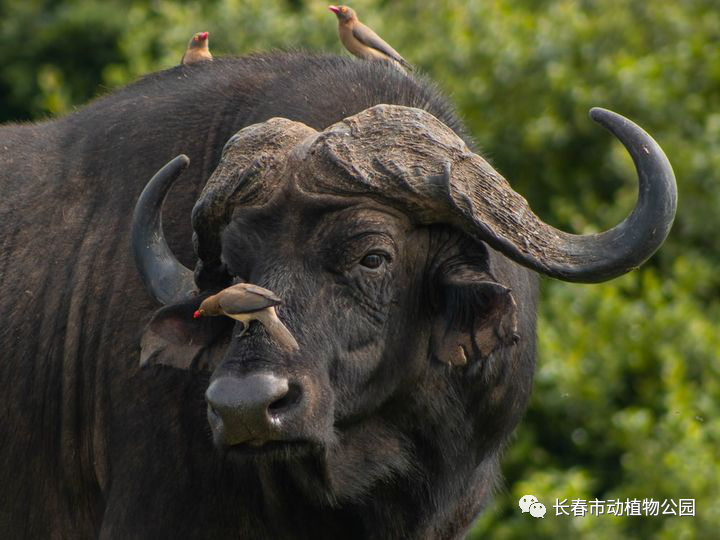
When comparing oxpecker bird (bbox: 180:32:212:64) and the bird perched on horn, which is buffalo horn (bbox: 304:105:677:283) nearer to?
the bird perched on horn

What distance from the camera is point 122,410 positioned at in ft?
19.4

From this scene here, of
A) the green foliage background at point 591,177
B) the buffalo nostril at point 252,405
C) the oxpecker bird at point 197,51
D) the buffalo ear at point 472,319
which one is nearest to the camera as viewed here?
the buffalo nostril at point 252,405

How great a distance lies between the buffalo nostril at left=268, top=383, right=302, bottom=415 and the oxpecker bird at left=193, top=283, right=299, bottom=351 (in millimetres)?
131

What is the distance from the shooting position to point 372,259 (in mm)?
5418

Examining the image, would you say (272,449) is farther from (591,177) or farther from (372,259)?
(591,177)

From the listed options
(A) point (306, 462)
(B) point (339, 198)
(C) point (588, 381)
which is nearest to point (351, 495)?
(A) point (306, 462)

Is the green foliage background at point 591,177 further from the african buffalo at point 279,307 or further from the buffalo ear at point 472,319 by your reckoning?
the buffalo ear at point 472,319

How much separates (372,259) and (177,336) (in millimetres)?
743

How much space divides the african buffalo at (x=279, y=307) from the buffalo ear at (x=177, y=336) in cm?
1

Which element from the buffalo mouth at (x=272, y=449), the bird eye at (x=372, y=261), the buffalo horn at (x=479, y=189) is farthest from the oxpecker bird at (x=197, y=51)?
the buffalo mouth at (x=272, y=449)

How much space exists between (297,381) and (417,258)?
77 centimetres

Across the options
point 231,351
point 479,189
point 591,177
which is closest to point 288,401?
point 231,351

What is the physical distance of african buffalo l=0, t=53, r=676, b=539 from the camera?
5.37 metres

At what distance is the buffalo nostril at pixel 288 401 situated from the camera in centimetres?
502
